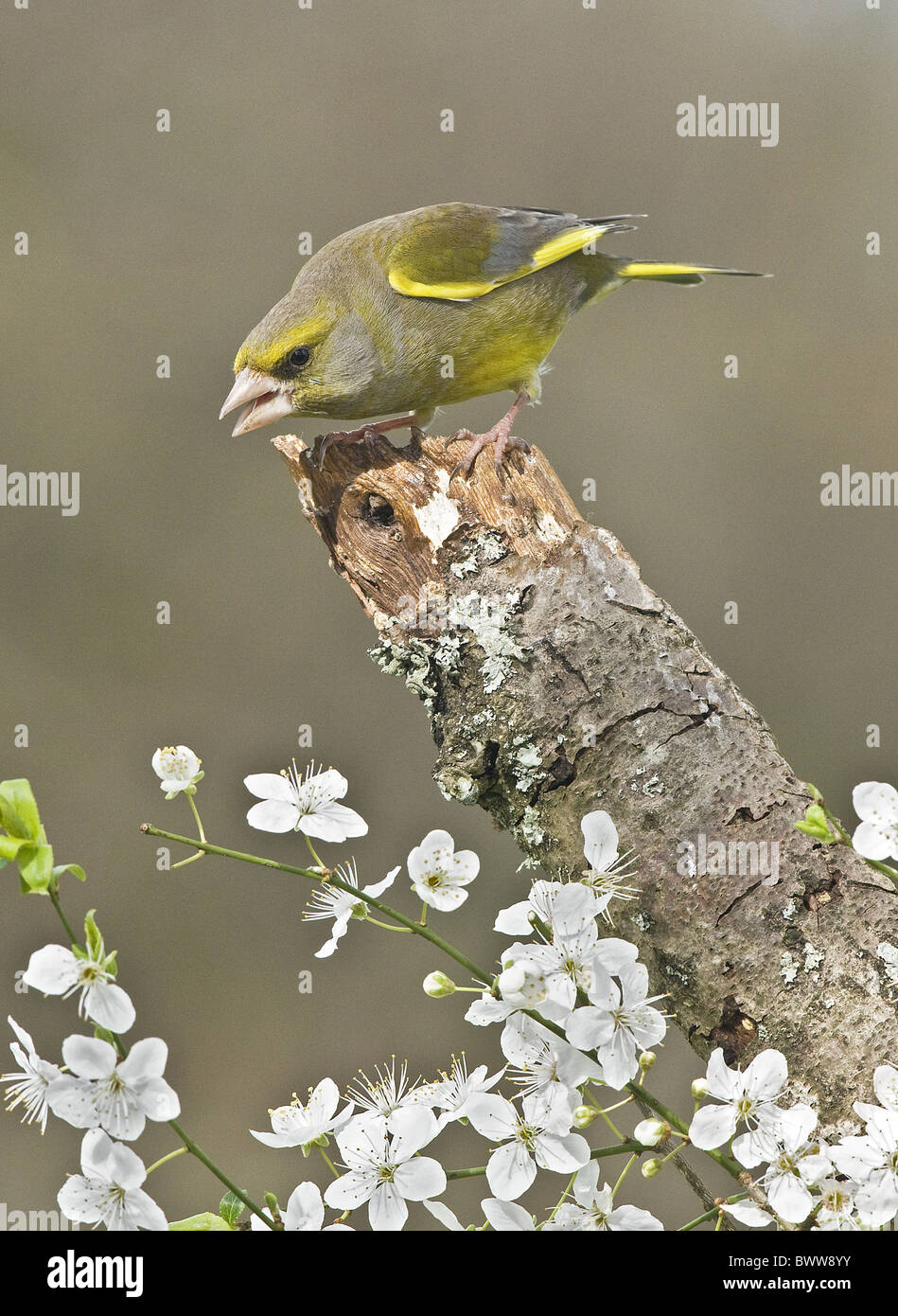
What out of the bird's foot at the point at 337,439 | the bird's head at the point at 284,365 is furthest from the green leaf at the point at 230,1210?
the bird's head at the point at 284,365

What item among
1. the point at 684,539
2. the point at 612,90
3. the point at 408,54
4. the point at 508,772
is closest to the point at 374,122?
the point at 408,54

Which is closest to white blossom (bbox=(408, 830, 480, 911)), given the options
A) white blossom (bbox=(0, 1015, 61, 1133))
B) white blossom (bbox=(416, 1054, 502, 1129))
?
white blossom (bbox=(416, 1054, 502, 1129))

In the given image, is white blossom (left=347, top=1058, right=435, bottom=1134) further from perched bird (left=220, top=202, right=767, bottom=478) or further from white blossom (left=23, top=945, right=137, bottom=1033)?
perched bird (left=220, top=202, right=767, bottom=478)

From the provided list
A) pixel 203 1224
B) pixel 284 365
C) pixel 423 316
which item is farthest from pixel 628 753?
pixel 423 316

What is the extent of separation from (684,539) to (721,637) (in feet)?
1.35

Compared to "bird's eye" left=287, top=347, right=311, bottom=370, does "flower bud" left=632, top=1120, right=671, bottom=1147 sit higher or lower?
lower

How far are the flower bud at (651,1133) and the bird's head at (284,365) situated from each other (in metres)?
1.48

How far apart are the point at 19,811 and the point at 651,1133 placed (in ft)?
1.79

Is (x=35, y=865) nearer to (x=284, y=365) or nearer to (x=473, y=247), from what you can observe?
(x=284, y=365)

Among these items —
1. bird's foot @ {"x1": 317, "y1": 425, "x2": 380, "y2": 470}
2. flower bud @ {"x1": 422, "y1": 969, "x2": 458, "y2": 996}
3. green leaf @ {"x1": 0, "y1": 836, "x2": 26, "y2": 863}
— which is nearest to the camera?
green leaf @ {"x1": 0, "y1": 836, "x2": 26, "y2": 863}

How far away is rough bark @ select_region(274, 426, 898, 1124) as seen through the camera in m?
1.09

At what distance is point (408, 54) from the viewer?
3732mm

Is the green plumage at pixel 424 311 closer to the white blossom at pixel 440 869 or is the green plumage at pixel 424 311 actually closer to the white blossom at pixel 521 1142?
the white blossom at pixel 440 869
